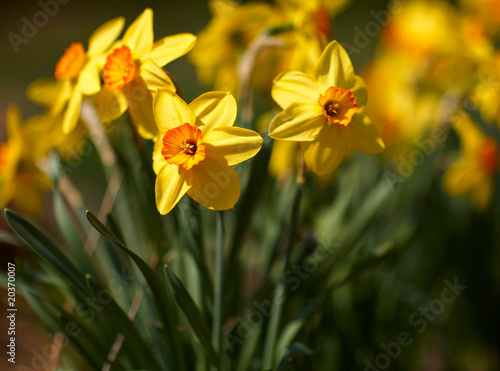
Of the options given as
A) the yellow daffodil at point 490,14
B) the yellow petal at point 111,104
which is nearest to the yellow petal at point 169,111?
the yellow petal at point 111,104

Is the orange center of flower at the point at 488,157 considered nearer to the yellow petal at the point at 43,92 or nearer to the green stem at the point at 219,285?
the green stem at the point at 219,285

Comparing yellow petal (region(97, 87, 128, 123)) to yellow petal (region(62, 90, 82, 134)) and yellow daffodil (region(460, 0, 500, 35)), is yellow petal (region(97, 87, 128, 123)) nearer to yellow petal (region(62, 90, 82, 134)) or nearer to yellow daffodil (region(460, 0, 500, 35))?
yellow petal (region(62, 90, 82, 134))

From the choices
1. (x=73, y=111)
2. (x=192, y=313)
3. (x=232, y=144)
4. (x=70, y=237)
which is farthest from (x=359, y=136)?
(x=70, y=237)

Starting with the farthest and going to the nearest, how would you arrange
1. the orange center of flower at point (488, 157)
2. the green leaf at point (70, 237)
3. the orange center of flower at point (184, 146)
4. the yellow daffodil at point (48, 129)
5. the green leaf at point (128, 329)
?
the orange center of flower at point (488, 157)
the yellow daffodil at point (48, 129)
the green leaf at point (70, 237)
the green leaf at point (128, 329)
the orange center of flower at point (184, 146)

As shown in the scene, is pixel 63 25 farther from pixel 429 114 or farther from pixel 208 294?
pixel 208 294

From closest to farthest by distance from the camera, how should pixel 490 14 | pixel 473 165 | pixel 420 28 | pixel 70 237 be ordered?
pixel 70 237 < pixel 473 165 < pixel 490 14 < pixel 420 28

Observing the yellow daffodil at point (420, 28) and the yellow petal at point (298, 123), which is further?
the yellow daffodil at point (420, 28)

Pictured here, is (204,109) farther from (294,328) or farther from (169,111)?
(294,328)

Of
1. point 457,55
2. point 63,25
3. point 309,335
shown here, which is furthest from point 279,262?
point 63,25
